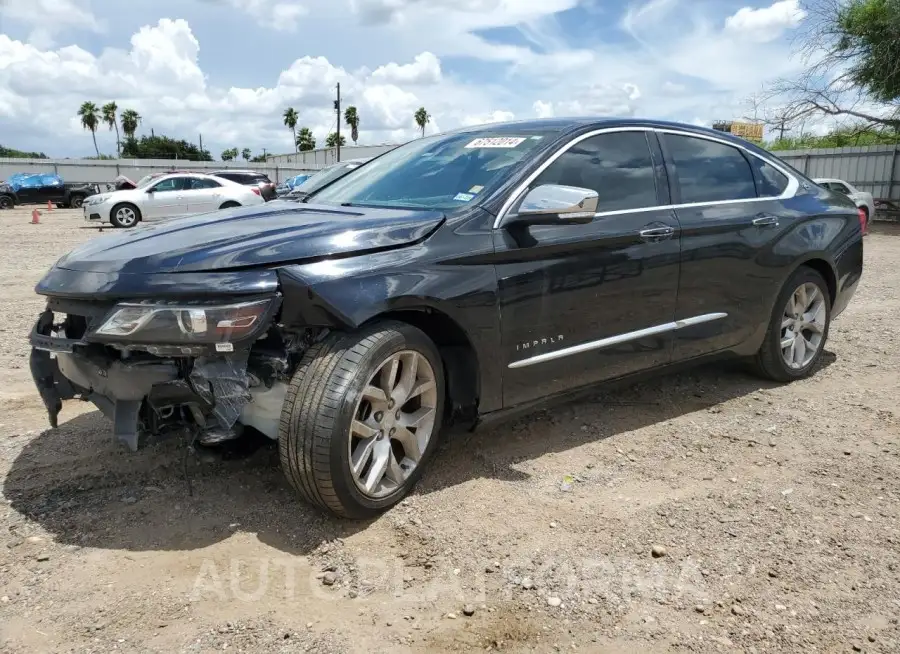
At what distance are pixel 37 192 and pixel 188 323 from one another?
33.5 meters

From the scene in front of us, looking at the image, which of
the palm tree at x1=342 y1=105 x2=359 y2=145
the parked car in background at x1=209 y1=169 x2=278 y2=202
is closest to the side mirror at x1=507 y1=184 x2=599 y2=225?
the parked car in background at x1=209 y1=169 x2=278 y2=202

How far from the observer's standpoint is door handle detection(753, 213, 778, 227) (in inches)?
172

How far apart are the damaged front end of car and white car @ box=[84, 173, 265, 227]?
59.0 ft

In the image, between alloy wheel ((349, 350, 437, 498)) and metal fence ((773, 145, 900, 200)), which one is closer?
alloy wheel ((349, 350, 437, 498))

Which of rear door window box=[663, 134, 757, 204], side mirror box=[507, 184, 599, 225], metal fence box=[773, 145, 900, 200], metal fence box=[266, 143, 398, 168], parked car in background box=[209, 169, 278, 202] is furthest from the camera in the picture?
metal fence box=[266, 143, 398, 168]

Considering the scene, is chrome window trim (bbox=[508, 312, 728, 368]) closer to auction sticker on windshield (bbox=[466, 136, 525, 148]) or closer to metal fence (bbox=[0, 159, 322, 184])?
auction sticker on windshield (bbox=[466, 136, 525, 148])

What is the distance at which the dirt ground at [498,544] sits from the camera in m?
2.34

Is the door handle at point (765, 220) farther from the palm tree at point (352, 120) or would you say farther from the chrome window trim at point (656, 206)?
the palm tree at point (352, 120)

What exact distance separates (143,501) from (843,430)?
143 inches

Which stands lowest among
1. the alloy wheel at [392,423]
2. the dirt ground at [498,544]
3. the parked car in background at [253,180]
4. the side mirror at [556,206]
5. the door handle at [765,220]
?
the dirt ground at [498,544]

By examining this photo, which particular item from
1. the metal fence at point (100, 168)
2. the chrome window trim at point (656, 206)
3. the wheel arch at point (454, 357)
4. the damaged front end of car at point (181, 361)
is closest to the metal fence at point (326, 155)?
the metal fence at point (100, 168)

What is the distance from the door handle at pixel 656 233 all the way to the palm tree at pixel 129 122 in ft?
314

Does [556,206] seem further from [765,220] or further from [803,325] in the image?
[803,325]

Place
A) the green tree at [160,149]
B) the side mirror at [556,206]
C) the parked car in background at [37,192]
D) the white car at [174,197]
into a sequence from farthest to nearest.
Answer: the green tree at [160,149]
the parked car in background at [37,192]
the white car at [174,197]
the side mirror at [556,206]
